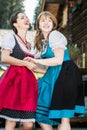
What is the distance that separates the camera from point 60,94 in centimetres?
355

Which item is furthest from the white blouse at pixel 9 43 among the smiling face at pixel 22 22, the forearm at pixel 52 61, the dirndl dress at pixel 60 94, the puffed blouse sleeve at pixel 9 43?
the forearm at pixel 52 61

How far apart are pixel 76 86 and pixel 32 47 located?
58 centimetres

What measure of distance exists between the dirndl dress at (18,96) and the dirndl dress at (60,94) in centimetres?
8

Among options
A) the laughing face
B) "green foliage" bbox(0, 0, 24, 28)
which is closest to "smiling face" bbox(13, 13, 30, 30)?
the laughing face

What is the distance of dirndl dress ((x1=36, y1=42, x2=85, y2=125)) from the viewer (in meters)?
3.54

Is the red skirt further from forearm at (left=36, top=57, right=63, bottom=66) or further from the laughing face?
the laughing face

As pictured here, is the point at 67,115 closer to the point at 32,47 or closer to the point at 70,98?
the point at 70,98

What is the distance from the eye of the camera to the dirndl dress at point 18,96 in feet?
11.8

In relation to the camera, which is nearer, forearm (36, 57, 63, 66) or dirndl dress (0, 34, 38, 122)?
forearm (36, 57, 63, 66)

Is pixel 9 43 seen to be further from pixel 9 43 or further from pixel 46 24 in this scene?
pixel 46 24

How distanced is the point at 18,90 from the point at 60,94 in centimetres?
36

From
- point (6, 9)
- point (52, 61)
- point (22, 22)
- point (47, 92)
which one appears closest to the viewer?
point (52, 61)

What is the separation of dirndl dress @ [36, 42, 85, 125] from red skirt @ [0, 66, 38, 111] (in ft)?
0.27

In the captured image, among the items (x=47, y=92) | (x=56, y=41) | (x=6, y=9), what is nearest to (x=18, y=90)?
(x=47, y=92)
